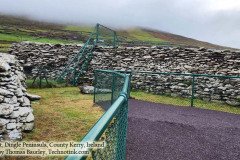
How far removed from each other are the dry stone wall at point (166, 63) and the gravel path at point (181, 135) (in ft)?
12.2

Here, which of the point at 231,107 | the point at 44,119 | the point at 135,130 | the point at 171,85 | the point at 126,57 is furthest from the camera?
the point at 126,57

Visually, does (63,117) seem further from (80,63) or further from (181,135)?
(80,63)

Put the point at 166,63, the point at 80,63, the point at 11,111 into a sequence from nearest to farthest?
1. the point at 11,111
2. the point at 166,63
3. the point at 80,63

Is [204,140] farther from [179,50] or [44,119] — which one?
[179,50]

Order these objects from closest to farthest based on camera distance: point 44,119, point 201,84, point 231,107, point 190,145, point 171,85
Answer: point 190,145 → point 44,119 → point 231,107 → point 201,84 → point 171,85

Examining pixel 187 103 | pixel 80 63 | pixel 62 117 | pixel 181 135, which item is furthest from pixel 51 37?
pixel 181 135

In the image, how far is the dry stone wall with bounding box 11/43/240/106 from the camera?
15.3 meters

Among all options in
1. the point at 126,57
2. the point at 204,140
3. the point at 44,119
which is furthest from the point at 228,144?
the point at 126,57

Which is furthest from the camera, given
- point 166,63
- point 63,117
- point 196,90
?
point 166,63

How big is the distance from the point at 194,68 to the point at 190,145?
10.3 metres

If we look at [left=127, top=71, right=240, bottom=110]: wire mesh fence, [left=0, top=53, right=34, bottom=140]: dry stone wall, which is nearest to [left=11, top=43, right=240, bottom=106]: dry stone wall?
[left=127, top=71, right=240, bottom=110]: wire mesh fence

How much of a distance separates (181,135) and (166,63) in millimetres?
10491

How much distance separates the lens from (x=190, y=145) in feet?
Answer: 24.0

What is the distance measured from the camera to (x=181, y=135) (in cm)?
818
